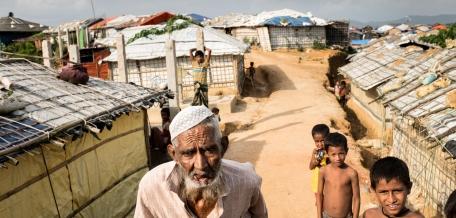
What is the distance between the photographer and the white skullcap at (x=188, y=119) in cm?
215

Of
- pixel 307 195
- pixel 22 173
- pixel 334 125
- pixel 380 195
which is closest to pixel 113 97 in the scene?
pixel 22 173

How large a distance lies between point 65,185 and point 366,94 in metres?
11.5

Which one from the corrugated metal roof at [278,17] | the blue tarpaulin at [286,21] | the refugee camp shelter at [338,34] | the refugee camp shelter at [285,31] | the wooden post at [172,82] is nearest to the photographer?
the wooden post at [172,82]

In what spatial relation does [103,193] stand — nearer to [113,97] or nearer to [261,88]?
[113,97]

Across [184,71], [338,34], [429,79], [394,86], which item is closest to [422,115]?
[429,79]

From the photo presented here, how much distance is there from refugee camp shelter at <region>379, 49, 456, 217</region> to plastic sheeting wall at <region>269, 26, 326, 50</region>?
20.6 meters

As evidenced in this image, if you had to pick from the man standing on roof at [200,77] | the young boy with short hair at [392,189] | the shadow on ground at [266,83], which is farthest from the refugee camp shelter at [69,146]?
the shadow on ground at [266,83]

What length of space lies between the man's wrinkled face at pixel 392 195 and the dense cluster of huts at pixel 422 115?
2.76 metres

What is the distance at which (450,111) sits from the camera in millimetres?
6898

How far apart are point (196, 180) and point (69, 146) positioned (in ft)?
13.9

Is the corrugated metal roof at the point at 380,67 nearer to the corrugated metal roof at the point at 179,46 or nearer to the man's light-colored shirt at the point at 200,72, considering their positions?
the corrugated metal roof at the point at 179,46

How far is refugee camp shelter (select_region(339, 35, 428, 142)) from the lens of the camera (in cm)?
1241

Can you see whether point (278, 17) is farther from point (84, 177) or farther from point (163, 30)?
point (84, 177)

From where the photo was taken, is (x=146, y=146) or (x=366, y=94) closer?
(x=146, y=146)
